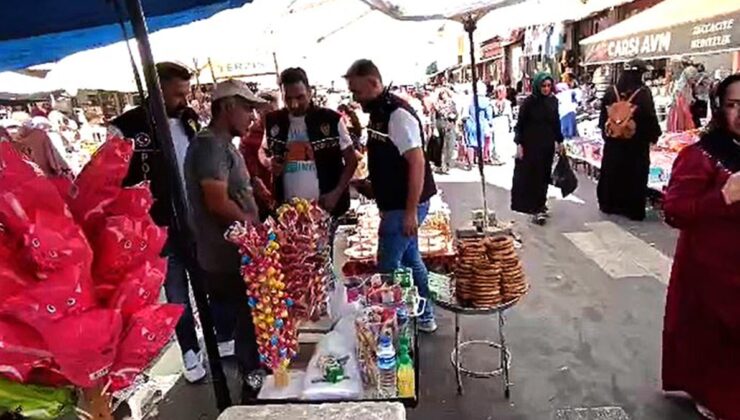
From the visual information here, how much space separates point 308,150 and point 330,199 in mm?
353

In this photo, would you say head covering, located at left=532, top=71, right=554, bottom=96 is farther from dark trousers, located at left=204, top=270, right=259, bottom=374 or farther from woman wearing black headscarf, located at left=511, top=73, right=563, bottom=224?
dark trousers, located at left=204, top=270, right=259, bottom=374

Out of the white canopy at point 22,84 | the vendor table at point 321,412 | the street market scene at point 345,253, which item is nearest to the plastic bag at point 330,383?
the street market scene at point 345,253

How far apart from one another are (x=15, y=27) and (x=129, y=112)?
2.65 ft

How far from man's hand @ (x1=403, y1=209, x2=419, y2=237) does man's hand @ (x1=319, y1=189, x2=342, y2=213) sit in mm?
581

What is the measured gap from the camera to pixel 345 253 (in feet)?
15.9

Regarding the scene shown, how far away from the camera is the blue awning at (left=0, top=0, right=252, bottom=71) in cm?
260

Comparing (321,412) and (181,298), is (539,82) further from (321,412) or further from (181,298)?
(321,412)

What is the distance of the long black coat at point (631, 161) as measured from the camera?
23.5ft

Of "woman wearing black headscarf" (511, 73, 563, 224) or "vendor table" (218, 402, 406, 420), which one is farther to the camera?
"woman wearing black headscarf" (511, 73, 563, 224)

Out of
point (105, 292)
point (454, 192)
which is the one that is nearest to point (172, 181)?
point (105, 292)

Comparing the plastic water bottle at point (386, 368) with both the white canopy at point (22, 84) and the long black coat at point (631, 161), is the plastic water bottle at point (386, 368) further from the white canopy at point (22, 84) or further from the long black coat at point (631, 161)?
the white canopy at point (22, 84)

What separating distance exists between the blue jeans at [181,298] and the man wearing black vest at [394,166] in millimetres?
1190

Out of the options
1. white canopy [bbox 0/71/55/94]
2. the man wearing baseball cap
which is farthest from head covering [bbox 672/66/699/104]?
white canopy [bbox 0/71/55/94]

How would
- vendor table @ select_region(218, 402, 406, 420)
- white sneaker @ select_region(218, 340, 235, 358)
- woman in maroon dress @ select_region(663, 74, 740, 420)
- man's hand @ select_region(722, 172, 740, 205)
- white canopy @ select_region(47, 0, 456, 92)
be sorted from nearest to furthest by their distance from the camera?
vendor table @ select_region(218, 402, 406, 420)
man's hand @ select_region(722, 172, 740, 205)
woman in maroon dress @ select_region(663, 74, 740, 420)
white sneaker @ select_region(218, 340, 235, 358)
white canopy @ select_region(47, 0, 456, 92)
